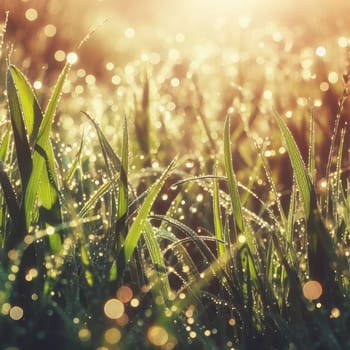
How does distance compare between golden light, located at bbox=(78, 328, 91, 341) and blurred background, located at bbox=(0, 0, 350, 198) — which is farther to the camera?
blurred background, located at bbox=(0, 0, 350, 198)

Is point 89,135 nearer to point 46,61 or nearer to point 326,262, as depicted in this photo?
point 326,262

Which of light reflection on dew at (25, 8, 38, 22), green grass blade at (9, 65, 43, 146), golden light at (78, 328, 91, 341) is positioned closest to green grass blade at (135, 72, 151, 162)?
green grass blade at (9, 65, 43, 146)

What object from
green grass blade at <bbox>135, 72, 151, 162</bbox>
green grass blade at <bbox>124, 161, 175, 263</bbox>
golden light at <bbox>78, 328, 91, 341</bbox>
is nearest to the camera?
golden light at <bbox>78, 328, 91, 341</bbox>

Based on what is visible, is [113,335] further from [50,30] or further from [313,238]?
[50,30]

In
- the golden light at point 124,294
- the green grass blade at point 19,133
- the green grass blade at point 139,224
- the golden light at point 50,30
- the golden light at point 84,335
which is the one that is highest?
the green grass blade at point 19,133

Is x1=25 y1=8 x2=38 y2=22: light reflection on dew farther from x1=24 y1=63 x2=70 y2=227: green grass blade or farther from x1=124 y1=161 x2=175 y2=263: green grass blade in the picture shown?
x1=124 y1=161 x2=175 y2=263: green grass blade

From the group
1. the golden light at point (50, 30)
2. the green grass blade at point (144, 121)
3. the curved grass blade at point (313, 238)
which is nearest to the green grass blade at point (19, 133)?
the curved grass blade at point (313, 238)

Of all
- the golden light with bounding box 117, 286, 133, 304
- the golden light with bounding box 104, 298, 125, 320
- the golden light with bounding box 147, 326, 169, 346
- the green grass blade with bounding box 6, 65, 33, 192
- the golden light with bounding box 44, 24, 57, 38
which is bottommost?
the golden light with bounding box 147, 326, 169, 346

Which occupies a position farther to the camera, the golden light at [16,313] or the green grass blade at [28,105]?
the green grass blade at [28,105]

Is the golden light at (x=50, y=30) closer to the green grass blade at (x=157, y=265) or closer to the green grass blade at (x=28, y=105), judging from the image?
the green grass blade at (x=28, y=105)
